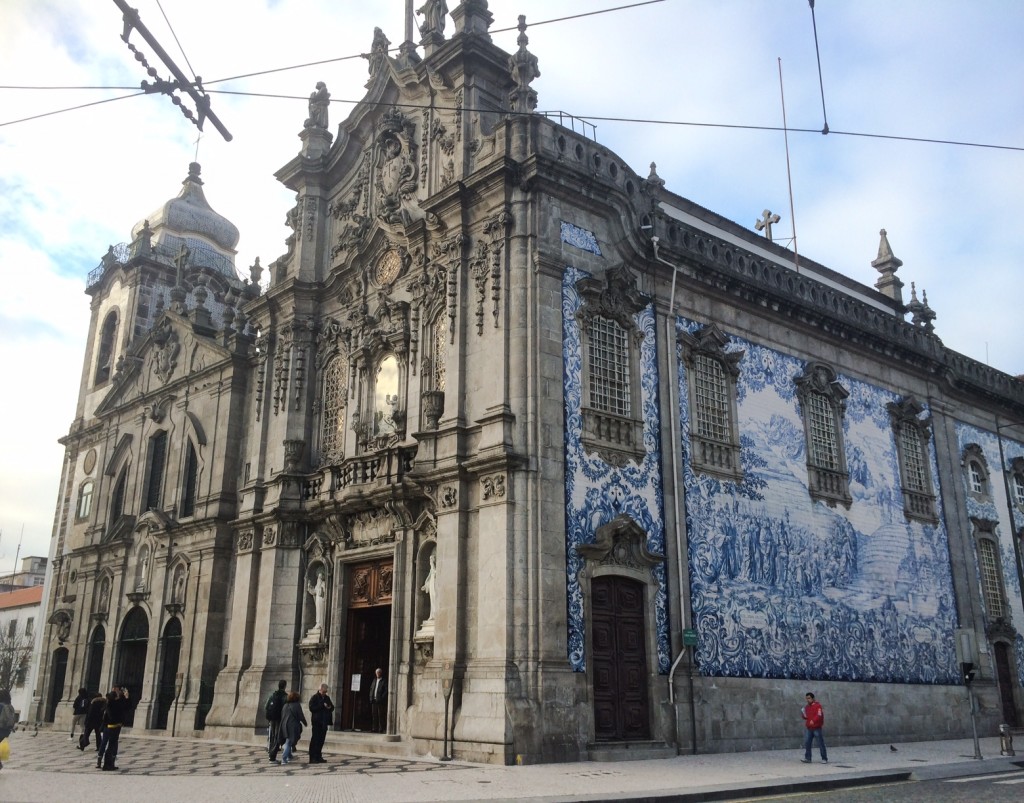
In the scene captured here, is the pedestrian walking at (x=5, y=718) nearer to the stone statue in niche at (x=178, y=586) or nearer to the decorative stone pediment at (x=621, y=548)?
the decorative stone pediment at (x=621, y=548)

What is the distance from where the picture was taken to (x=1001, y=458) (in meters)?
31.0

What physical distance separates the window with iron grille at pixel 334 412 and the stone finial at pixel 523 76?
27.0ft

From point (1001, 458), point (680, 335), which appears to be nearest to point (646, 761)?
point (680, 335)

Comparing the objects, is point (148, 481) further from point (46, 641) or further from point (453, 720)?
point (453, 720)

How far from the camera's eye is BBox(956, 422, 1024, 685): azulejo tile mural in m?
29.3

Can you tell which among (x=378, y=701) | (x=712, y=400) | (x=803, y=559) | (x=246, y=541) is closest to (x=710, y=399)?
(x=712, y=400)

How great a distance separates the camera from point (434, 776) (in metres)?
14.7

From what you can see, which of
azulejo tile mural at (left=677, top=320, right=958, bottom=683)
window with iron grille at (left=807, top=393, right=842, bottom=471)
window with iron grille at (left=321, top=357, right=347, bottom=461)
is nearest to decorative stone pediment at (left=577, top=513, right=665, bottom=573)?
azulejo tile mural at (left=677, top=320, right=958, bottom=683)

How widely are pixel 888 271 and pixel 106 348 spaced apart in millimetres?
29616

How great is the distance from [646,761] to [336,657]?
25.5 feet

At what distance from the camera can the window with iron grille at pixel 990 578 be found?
2858 centimetres

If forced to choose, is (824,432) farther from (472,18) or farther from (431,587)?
(472,18)

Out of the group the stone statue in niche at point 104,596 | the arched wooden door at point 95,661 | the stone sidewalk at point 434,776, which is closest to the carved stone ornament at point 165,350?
the stone statue in niche at point 104,596

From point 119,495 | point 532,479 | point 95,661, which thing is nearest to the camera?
point 532,479
